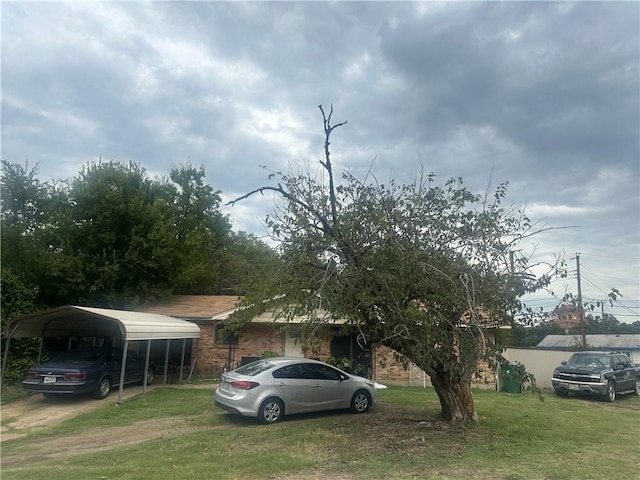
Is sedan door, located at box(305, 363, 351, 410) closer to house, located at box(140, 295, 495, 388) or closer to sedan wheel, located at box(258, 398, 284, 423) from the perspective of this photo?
→ sedan wheel, located at box(258, 398, 284, 423)

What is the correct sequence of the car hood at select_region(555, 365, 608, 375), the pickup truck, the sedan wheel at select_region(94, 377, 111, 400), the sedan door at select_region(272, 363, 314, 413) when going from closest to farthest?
the sedan door at select_region(272, 363, 314, 413)
the sedan wheel at select_region(94, 377, 111, 400)
the pickup truck
the car hood at select_region(555, 365, 608, 375)

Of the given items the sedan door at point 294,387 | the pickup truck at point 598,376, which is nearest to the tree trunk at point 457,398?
the sedan door at point 294,387

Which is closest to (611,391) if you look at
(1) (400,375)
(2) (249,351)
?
(1) (400,375)

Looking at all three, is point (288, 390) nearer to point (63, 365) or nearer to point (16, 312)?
point (63, 365)

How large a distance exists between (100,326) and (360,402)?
10872 millimetres

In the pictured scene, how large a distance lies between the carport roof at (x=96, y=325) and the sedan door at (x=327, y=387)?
5.14m

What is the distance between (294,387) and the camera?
10031 mm

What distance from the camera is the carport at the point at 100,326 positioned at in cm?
1229

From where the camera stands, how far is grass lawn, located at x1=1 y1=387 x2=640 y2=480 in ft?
20.8

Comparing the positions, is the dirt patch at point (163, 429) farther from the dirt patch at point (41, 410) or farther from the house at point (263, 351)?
the house at point (263, 351)

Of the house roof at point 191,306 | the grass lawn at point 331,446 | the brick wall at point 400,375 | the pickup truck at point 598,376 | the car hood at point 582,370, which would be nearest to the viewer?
the grass lawn at point 331,446

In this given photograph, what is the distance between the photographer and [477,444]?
773 centimetres

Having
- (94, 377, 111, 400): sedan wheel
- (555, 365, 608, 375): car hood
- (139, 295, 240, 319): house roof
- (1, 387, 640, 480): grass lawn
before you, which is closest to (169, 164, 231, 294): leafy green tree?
(139, 295, 240, 319): house roof

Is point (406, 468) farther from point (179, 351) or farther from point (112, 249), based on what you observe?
point (112, 249)
